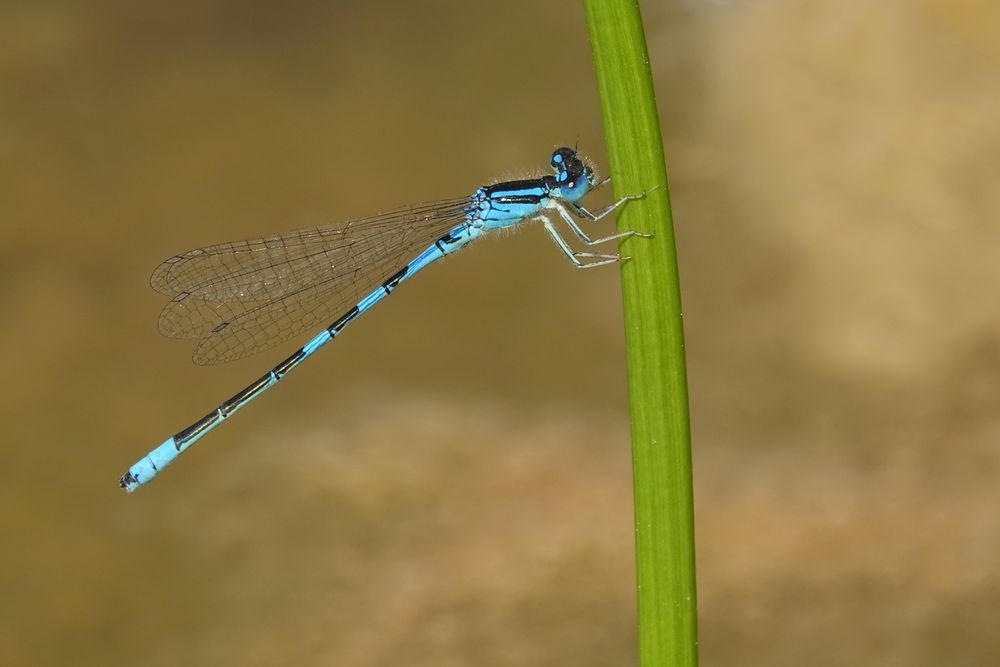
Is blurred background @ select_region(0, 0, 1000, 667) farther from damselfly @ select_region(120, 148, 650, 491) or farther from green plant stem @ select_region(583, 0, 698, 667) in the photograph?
green plant stem @ select_region(583, 0, 698, 667)

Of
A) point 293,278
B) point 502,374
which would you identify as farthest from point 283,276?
point 502,374

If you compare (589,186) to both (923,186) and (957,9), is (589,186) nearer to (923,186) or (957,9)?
(923,186)

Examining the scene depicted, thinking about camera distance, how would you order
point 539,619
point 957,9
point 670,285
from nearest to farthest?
point 670,285
point 539,619
point 957,9

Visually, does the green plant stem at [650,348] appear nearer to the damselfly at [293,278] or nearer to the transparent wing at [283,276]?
the damselfly at [293,278]

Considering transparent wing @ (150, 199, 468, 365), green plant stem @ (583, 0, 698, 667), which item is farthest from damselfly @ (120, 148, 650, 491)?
green plant stem @ (583, 0, 698, 667)

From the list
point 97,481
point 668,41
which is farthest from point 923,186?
point 97,481

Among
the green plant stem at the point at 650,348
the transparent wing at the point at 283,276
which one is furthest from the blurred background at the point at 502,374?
the green plant stem at the point at 650,348
